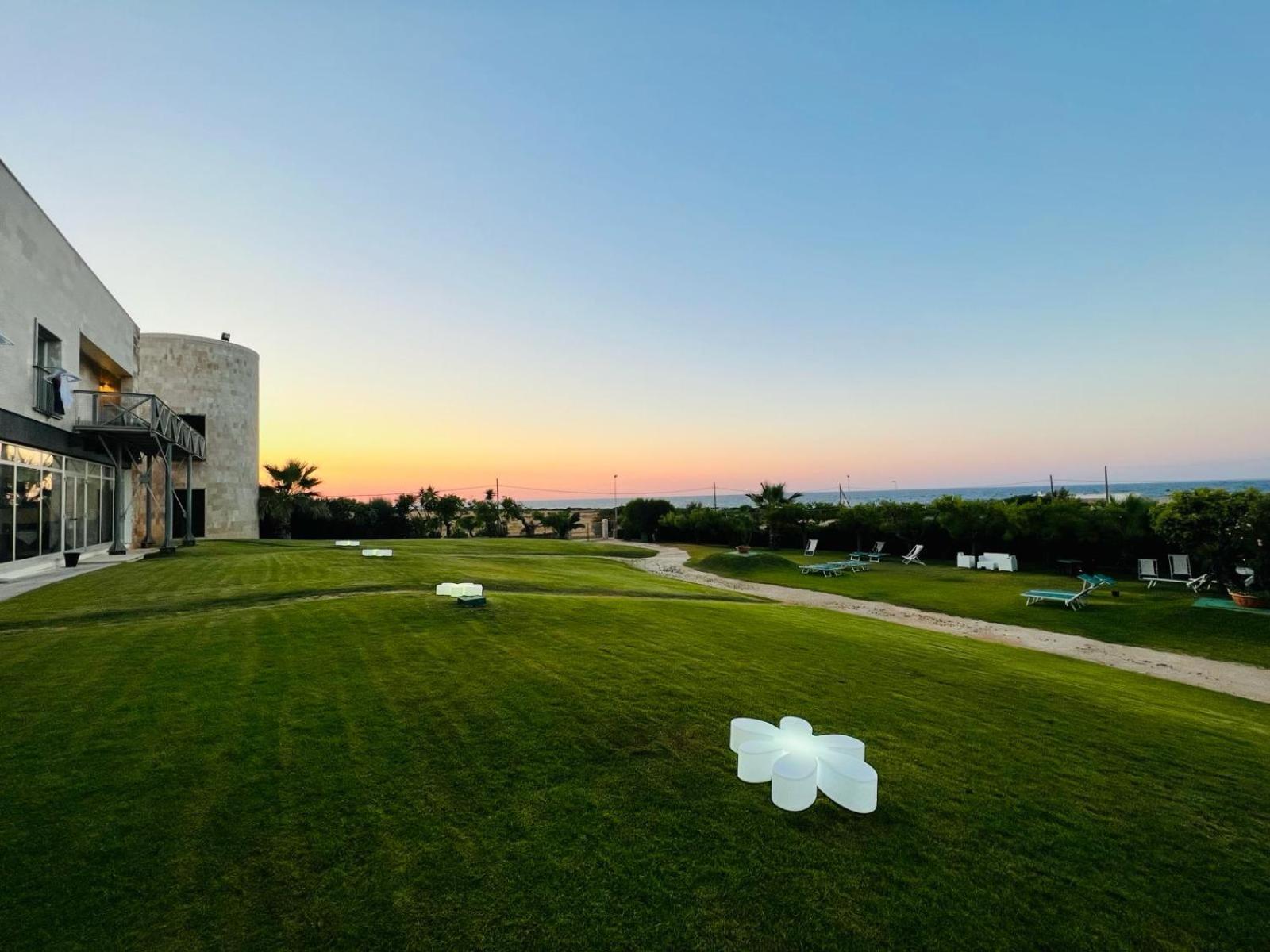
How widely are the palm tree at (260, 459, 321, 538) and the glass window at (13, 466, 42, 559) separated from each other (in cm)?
1750

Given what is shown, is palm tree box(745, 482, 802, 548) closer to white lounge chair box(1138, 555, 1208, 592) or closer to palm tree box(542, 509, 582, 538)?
palm tree box(542, 509, 582, 538)

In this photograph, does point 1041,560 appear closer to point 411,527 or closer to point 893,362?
point 893,362

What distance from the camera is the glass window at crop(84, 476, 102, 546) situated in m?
17.2

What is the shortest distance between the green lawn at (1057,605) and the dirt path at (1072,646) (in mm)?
537

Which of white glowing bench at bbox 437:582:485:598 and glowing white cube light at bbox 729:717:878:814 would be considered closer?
glowing white cube light at bbox 729:717:878:814

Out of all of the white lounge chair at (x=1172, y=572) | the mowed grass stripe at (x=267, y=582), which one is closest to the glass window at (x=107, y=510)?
the mowed grass stripe at (x=267, y=582)

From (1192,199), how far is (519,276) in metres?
19.8

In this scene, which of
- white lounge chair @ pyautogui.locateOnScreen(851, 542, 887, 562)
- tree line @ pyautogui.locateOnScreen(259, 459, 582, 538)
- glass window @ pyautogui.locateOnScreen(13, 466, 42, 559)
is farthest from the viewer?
tree line @ pyautogui.locateOnScreen(259, 459, 582, 538)

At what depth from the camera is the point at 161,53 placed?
1161 centimetres

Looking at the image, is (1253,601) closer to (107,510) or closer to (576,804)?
(576,804)

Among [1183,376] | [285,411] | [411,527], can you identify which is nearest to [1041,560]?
[1183,376]

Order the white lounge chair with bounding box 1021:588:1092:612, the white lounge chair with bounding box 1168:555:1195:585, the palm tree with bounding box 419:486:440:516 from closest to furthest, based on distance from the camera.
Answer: the white lounge chair with bounding box 1021:588:1092:612, the white lounge chair with bounding box 1168:555:1195:585, the palm tree with bounding box 419:486:440:516

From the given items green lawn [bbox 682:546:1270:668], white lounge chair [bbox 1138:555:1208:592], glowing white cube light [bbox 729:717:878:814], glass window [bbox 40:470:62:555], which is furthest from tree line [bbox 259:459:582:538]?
glowing white cube light [bbox 729:717:878:814]

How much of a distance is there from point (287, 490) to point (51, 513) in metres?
18.2
